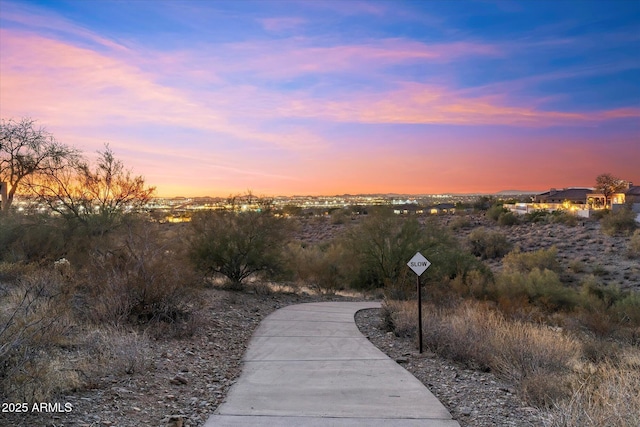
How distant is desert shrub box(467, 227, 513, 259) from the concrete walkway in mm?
32639

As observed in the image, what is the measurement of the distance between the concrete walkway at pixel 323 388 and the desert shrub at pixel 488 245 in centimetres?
3264

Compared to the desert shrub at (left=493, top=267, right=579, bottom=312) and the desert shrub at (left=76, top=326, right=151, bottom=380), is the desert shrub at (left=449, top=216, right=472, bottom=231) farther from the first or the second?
the desert shrub at (left=76, top=326, right=151, bottom=380)

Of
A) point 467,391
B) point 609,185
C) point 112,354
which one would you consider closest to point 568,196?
point 609,185

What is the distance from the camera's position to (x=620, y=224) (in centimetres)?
4844

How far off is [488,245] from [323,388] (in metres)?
37.7

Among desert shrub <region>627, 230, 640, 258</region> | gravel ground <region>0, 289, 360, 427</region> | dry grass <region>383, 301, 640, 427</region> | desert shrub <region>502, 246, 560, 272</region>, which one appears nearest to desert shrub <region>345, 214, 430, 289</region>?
dry grass <region>383, 301, 640, 427</region>

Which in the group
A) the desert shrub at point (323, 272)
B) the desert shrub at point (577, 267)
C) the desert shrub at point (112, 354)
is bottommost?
the desert shrub at point (577, 267)

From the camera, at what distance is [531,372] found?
8117 mm

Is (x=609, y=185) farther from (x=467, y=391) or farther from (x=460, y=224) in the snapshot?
(x=467, y=391)

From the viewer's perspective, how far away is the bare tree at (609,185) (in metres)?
76.4

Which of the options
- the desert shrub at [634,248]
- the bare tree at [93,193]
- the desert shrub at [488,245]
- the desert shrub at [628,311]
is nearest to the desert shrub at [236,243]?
the bare tree at [93,193]

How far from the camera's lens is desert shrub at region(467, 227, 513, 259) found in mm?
42594

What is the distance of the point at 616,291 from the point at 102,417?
95.1 ft

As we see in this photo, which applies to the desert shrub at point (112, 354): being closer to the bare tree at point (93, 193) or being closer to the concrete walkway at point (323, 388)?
the concrete walkway at point (323, 388)
